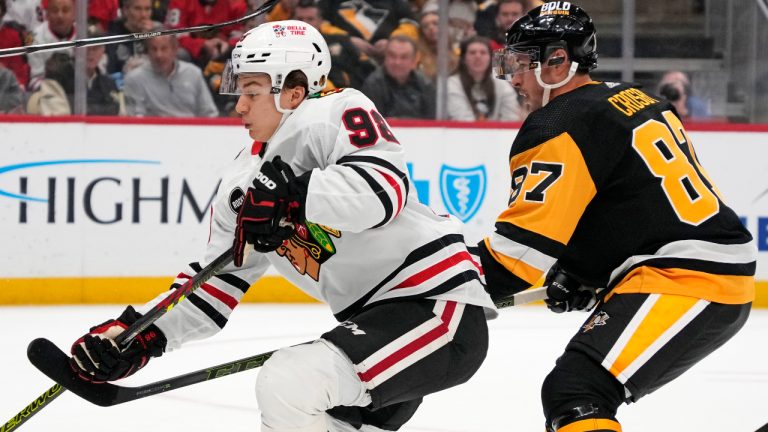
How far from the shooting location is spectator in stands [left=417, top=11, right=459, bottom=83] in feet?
20.2

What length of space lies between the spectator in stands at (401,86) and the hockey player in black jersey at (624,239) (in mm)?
3673

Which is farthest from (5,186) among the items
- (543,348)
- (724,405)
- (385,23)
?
(724,405)

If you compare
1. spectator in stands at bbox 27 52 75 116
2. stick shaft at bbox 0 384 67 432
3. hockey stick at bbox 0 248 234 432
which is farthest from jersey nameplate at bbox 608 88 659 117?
spectator in stands at bbox 27 52 75 116

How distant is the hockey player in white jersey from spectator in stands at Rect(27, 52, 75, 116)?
3405mm

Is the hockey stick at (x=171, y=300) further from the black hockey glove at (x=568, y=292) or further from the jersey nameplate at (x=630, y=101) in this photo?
the jersey nameplate at (x=630, y=101)

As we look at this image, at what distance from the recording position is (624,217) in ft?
7.72

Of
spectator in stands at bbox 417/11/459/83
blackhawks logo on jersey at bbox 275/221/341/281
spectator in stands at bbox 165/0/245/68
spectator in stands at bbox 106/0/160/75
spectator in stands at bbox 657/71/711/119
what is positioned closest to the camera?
blackhawks logo on jersey at bbox 275/221/341/281

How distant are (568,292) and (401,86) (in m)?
3.61

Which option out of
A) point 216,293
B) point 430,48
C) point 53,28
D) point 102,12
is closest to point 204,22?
point 102,12

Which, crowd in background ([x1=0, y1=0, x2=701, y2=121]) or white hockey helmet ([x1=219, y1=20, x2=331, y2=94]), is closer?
white hockey helmet ([x1=219, y1=20, x2=331, y2=94])

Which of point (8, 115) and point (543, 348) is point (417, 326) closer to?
point (543, 348)

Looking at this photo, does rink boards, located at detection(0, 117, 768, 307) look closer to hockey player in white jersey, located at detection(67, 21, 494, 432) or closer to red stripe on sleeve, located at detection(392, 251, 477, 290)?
hockey player in white jersey, located at detection(67, 21, 494, 432)

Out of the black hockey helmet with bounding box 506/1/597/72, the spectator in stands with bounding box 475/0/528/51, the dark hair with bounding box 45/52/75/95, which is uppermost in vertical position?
the spectator in stands with bounding box 475/0/528/51

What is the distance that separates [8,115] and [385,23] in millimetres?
1962
